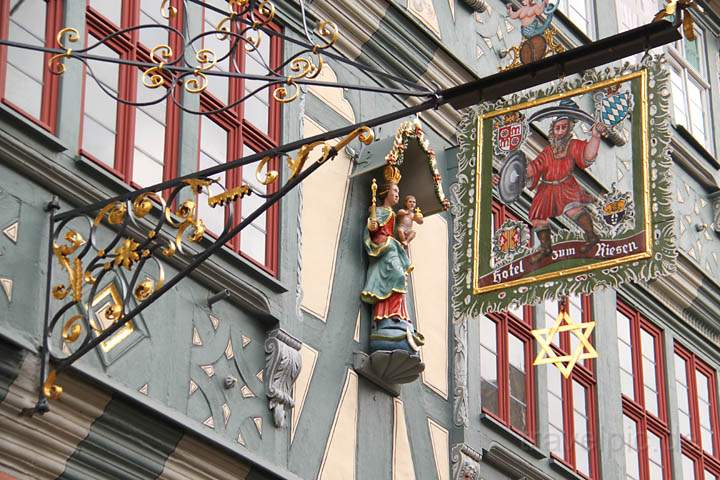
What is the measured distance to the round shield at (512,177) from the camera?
46.6 ft

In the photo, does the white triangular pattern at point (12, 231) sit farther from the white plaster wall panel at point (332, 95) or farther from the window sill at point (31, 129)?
the white plaster wall panel at point (332, 95)

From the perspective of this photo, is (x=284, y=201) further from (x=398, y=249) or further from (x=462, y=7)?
(x=462, y=7)

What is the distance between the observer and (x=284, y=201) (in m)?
14.8

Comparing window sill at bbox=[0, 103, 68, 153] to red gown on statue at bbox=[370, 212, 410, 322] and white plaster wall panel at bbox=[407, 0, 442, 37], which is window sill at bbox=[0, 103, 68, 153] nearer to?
red gown on statue at bbox=[370, 212, 410, 322]

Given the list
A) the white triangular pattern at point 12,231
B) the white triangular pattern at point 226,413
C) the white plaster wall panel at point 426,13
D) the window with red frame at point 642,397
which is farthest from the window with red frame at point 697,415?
the white triangular pattern at point 12,231

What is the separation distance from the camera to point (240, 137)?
14.5 meters

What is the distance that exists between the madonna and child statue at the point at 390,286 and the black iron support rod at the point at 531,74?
11.6 ft

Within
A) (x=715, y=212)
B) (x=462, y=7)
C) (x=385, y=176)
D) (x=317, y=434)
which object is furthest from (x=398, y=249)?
(x=715, y=212)

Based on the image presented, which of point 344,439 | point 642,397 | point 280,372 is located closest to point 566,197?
point 280,372

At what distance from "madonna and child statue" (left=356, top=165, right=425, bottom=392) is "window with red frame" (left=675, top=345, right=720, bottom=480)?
494 centimetres

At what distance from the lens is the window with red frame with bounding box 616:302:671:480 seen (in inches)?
739

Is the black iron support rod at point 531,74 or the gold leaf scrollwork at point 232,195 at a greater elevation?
the black iron support rod at point 531,74

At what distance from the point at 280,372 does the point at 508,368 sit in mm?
3619

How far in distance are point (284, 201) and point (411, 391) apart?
1.93m
